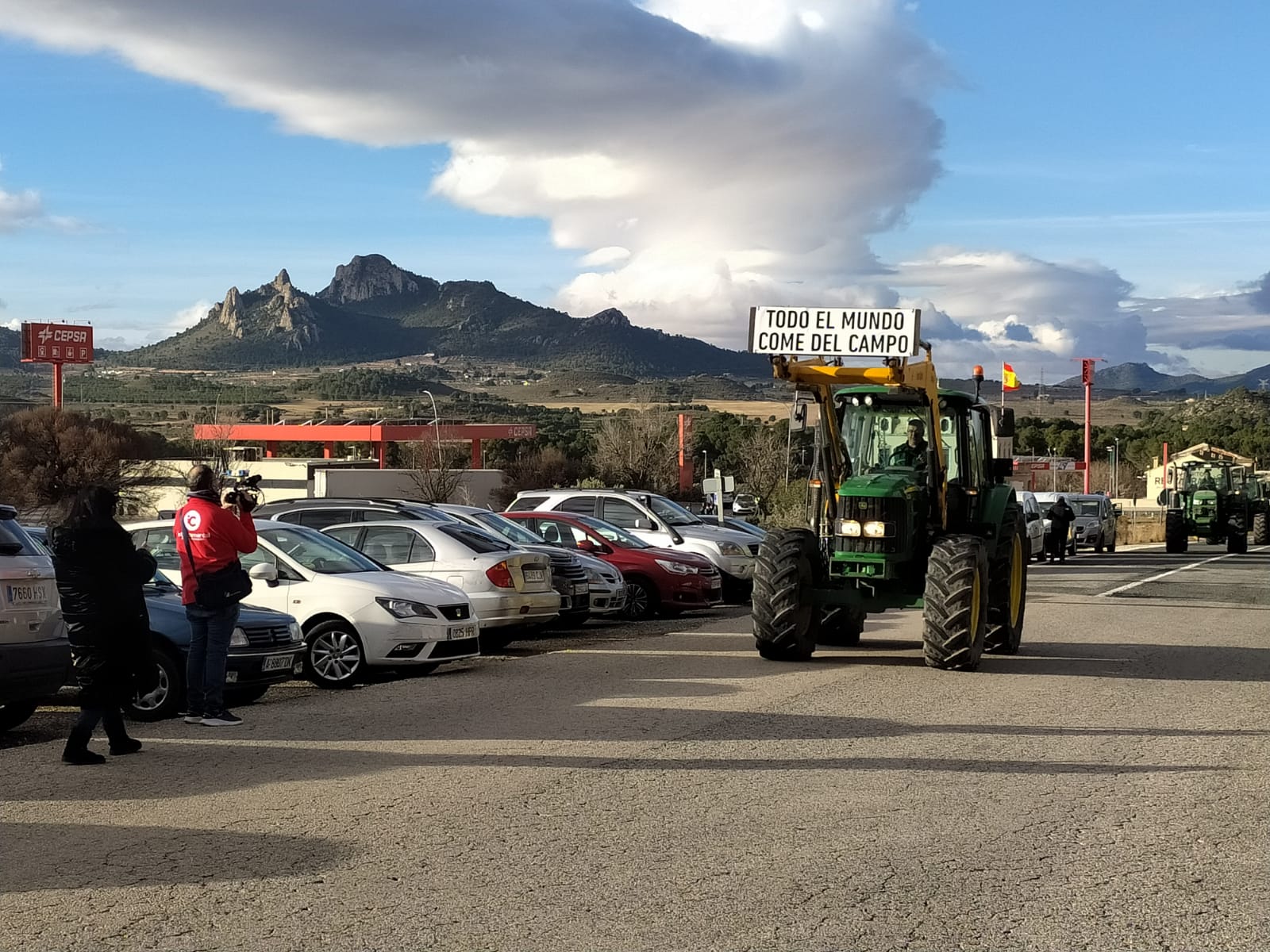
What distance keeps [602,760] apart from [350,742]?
189 centimetres

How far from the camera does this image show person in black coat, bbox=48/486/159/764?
364 inches


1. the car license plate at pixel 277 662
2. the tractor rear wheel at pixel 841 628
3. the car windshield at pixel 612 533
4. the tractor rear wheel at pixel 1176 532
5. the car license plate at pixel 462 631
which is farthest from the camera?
the tractor rear wheel at pixel 1176 532

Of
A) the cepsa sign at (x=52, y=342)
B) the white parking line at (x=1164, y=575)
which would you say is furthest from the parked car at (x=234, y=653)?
the cepsa sign at (x=52, y=342)

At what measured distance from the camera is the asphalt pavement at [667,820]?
19.3 ft

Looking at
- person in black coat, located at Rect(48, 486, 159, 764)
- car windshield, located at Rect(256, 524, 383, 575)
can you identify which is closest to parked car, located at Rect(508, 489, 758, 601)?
car windshield, located at Rect(256, 524, 383, 575)

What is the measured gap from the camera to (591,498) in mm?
24906

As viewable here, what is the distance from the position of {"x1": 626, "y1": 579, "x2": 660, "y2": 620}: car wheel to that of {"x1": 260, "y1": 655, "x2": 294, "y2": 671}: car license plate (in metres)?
9.18

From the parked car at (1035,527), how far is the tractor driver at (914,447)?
2319 centimetres

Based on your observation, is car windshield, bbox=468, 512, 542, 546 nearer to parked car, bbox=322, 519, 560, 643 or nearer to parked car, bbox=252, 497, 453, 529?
parked car, bbox=252, 497, 453, 529

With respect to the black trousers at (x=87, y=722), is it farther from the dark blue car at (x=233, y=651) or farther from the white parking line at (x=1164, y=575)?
the white parking line at (x=1164, y=575)

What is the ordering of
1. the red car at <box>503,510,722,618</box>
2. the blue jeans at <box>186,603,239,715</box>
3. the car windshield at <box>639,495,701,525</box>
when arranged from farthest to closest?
the car windshield at <box>639,495,701,525</box> → the red car at <box>503,510,722,618</box> → the blue jeans at <box>186,603,239,715</box>

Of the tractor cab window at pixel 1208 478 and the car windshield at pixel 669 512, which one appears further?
the tractor cab window at pixel 1208 478

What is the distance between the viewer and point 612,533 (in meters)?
22.2

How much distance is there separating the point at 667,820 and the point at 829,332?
283 inches
